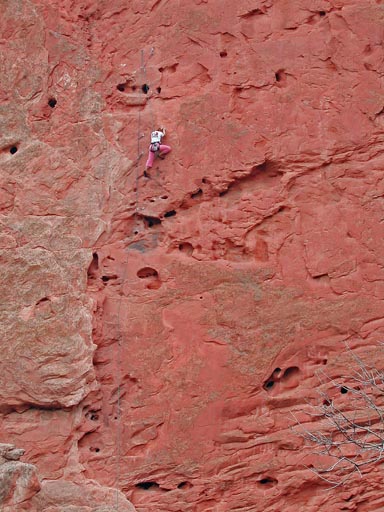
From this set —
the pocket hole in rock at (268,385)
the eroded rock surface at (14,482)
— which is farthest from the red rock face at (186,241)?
the eroded rock surface at (14,482)

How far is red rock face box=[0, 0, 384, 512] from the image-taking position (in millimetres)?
7898

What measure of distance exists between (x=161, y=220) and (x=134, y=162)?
1.84 ft

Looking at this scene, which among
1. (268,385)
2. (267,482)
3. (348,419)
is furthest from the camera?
(268,385)

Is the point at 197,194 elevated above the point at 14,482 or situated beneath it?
situated beneath

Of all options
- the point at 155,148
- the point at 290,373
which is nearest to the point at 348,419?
the point at 290,373

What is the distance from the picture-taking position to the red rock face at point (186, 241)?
25.9 ft

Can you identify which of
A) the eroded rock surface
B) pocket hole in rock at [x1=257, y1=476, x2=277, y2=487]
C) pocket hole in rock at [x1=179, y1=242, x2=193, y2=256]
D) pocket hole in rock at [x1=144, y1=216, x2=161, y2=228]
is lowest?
pocket hole in rock at [x1=257, y1=476, x2=277, y2=487]

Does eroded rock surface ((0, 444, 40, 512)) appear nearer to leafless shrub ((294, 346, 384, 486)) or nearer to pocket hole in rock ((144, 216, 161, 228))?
leafless shrub ((294, 346, 384, 486))

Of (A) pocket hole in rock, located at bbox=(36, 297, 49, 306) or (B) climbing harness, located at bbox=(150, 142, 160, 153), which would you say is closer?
(A) pocket hole in rock, located at bbox=(36, 297, 49, 306)

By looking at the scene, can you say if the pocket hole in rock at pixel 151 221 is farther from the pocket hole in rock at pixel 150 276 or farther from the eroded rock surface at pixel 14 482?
the eroded rock surface at pixel 14 482

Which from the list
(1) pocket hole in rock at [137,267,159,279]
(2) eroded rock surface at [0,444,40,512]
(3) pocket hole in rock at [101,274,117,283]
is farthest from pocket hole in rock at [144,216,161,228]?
(2) eroded rock surface at [0,444,40,512]

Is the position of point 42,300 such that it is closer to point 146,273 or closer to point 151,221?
point 146,273

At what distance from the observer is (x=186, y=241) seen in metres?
8.29

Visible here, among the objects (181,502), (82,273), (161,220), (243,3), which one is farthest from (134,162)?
(181,502)
